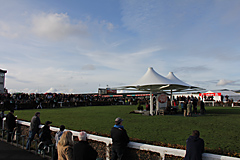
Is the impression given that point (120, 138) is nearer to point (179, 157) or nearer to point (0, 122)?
point (179, 157)

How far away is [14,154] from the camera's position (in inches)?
266

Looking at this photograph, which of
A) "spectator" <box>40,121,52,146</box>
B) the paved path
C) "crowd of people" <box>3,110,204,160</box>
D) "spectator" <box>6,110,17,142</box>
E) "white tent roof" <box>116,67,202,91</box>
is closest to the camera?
"crowd of people" <box>3,110,204,160</box>

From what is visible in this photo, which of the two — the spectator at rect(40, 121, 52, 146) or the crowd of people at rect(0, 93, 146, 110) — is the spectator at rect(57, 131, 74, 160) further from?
the crowd of people at rect(0, 93, 146, 110)

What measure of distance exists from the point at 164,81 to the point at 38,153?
1465 cm

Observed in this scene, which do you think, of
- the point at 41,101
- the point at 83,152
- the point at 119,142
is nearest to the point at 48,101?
the point at 41,101

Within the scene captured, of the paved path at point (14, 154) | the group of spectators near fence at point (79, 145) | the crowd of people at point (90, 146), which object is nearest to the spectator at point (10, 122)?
the paved path at point (14, 154)

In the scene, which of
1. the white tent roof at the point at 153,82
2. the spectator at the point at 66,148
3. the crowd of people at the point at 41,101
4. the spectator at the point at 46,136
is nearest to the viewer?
the spectator at the point at 66,148

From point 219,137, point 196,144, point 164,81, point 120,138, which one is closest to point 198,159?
point 196,144

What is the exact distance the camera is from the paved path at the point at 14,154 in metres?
6.35

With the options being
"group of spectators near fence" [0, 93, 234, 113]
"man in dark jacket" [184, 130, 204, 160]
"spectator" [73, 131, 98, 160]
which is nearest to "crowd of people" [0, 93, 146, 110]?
"group of spectators near fence" [0, 93, 234, 113]

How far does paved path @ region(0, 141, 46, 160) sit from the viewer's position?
6355 millimetres

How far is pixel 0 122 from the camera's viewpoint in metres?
10.8

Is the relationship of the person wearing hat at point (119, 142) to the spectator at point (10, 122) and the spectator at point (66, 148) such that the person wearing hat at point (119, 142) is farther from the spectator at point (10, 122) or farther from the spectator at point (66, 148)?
the spectator at point (10, 122)

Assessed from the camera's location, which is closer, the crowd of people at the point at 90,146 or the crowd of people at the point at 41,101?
the crowd of people at the point at 90,146
